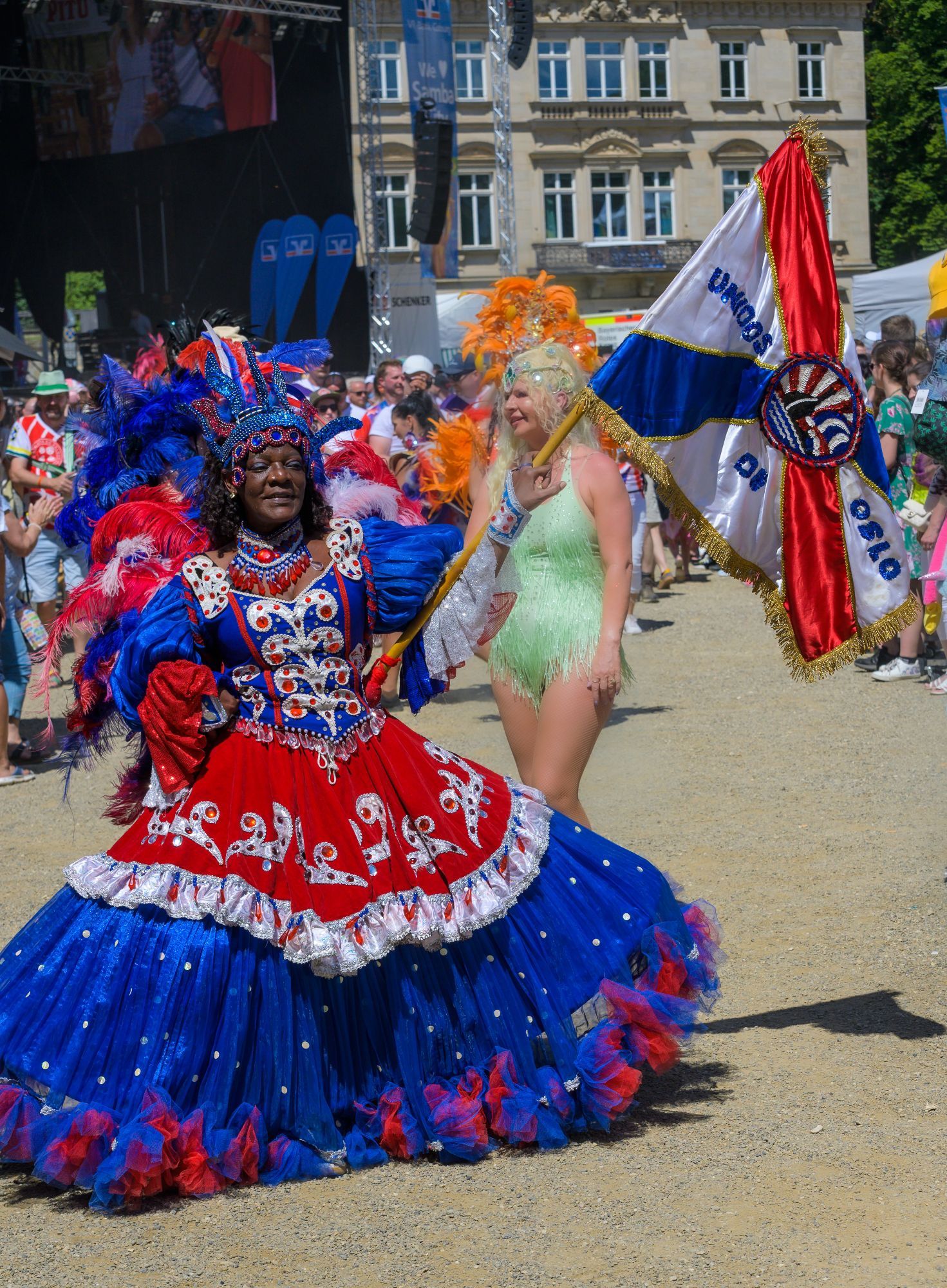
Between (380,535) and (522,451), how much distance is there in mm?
1343

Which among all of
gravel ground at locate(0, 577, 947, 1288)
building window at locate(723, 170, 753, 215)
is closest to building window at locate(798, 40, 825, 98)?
building window at locate(723, 170, 753, 215)

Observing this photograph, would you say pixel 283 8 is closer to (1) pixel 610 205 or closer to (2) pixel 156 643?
(2) pixel 156 643

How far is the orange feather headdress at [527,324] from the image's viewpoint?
5.89m

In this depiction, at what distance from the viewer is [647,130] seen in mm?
48812

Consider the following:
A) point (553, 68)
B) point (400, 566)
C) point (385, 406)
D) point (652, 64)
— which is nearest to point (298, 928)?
point (400, 566)

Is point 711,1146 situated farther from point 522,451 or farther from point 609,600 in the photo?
point 522,451

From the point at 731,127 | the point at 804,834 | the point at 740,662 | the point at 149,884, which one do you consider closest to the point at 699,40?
the point at 731,127

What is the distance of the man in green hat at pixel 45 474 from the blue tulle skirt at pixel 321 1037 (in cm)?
708

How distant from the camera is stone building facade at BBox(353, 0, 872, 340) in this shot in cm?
4769

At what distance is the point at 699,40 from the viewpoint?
48812mm

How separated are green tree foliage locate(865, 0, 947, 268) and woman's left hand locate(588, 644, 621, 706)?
4587 cm

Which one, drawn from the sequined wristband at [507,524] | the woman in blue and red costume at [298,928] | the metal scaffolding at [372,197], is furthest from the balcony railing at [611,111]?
the woman in blue and red costume at [298,928]

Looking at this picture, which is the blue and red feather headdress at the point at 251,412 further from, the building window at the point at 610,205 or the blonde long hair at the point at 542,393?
the building window at the point at 610,205

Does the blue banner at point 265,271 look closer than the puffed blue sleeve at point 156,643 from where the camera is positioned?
No
